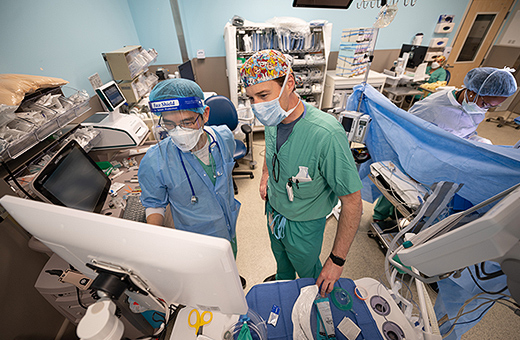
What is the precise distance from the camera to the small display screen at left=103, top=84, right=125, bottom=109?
1753mm

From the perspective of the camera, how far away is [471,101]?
6.00ft

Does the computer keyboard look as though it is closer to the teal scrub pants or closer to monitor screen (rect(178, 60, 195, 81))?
the teal scrub pants

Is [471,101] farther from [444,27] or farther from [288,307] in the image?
[444,27]

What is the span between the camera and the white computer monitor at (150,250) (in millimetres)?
443

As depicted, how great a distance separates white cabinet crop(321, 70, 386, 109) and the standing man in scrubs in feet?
10.1

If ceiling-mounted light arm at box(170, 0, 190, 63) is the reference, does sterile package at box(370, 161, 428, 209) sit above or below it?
below

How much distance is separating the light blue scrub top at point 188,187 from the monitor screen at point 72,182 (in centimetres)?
47

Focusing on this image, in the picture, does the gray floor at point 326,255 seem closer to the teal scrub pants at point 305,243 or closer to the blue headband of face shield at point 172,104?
the teal scrub pants at point 305,243

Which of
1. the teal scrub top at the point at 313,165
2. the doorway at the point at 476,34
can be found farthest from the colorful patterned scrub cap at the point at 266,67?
the doorway at the point at 476,34

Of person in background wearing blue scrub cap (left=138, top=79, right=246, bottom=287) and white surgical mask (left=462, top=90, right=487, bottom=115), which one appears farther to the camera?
white surgical mask (left=462, top=90, right=487, bottom=115)

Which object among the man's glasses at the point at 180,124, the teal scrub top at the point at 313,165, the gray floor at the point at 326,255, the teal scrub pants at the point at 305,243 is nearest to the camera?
the teal scrub top at the point at 313,165

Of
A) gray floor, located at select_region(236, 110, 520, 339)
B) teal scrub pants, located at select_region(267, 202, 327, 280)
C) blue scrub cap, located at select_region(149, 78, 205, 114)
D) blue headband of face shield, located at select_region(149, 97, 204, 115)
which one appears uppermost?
blue scrub cap, located at select_region(149, 78, 205, 114)

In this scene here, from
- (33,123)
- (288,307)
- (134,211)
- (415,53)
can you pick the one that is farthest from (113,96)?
(415,53)

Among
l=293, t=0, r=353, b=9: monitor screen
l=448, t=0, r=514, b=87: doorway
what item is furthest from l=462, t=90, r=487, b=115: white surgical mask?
l=448, t=0, r=514, b=87: doorway
